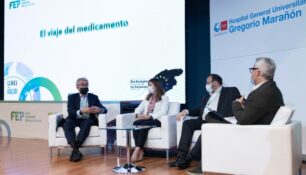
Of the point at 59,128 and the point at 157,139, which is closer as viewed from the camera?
the point at 157,139

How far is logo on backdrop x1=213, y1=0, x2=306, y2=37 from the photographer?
435 centimetres

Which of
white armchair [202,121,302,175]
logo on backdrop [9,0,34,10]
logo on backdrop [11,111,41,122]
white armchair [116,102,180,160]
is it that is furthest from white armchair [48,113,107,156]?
logo on backdrop [9,0,34,10]

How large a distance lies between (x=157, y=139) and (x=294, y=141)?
76.9 inches

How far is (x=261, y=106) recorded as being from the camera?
306cm

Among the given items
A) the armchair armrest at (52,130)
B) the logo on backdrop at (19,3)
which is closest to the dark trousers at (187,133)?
the armchair armrest at (52,130)

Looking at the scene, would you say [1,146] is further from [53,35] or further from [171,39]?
[171,39]

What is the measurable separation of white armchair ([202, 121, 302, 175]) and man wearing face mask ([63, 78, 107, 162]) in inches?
84.2

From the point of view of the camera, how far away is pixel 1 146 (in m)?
6.04

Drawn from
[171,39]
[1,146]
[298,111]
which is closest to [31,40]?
[1,146]

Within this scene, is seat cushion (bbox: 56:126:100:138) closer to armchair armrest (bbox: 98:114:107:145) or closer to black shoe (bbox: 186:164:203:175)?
armchair armrest (bbox: 98:114:107:145)

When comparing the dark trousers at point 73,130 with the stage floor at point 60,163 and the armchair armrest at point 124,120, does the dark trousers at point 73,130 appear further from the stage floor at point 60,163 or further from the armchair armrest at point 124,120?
the armchair armrest at point 124,120

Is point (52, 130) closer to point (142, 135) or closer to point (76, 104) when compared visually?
point (76, 104)

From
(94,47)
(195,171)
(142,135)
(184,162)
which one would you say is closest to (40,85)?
(94,47)

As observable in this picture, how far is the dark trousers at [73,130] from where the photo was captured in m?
4.82
